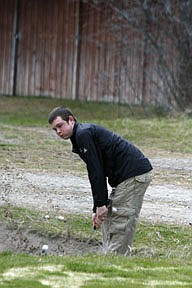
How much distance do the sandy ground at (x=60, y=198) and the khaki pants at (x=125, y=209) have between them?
873 mm

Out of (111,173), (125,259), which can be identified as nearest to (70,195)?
(111,173)

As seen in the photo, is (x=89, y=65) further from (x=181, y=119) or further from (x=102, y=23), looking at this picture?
(x=181, y=119)

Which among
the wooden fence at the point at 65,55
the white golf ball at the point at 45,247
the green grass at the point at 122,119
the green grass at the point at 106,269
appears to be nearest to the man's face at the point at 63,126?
the green grass at the point at 106,269

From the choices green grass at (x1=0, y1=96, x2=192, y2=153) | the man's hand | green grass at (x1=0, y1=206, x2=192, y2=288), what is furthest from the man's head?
green grass at (x1=0, y1=96, x2=192, y2=153)

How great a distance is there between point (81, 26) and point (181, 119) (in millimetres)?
7731

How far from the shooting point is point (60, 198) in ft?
36.0

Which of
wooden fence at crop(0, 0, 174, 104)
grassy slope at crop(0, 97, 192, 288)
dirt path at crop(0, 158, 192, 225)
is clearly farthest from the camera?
wooden fence at crop(0, 0, 174, 104)

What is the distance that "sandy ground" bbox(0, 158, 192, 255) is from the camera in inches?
355

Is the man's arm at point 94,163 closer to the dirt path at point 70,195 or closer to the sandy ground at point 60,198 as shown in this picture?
the sandy ground at point 60,198

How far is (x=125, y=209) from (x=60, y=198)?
310 centimetres

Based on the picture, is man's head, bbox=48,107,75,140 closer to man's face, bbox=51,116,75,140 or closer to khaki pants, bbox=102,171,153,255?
man's face, bbox=51,116,75,140

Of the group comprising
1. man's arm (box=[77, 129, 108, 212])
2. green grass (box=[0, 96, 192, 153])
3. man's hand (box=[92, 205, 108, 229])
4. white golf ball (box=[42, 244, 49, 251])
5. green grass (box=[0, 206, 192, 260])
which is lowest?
green grass (box=[0, 96, 192, 153])

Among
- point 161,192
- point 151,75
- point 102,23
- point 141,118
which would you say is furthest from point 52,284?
point 102,23

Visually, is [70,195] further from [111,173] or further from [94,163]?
[94,163]
